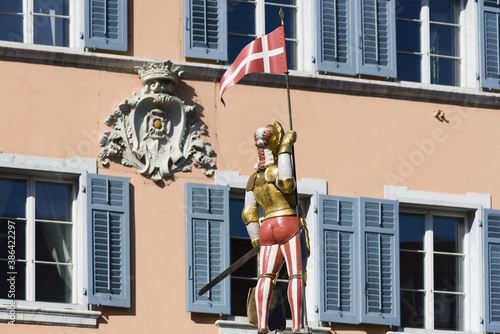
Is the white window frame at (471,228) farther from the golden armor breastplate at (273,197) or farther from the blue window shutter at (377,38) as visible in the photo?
the golden armor breastplate at (273,197)

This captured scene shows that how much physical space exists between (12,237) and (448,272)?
17.5 feet

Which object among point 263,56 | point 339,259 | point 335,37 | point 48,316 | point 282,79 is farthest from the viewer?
point 335,37

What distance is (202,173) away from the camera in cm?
2447

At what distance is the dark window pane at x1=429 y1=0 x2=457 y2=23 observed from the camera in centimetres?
2625

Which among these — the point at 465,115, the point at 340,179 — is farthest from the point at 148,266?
the point at 465,115

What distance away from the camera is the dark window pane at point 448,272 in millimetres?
25422

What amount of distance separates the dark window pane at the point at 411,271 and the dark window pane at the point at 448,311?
269 mm

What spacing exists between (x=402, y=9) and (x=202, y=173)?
354 centimetres

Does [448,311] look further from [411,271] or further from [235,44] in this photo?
[235,44]

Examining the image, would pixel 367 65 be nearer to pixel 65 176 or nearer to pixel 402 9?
pixel 402 9

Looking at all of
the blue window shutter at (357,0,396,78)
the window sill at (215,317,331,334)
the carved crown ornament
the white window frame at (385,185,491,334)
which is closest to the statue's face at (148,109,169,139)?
the carved crown ornament

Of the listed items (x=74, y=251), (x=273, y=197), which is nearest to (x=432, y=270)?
(x=273, y=197)

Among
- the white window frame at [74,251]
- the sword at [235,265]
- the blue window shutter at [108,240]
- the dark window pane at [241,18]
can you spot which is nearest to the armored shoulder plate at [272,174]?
the sword at [235,265]

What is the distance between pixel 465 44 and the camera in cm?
2633
